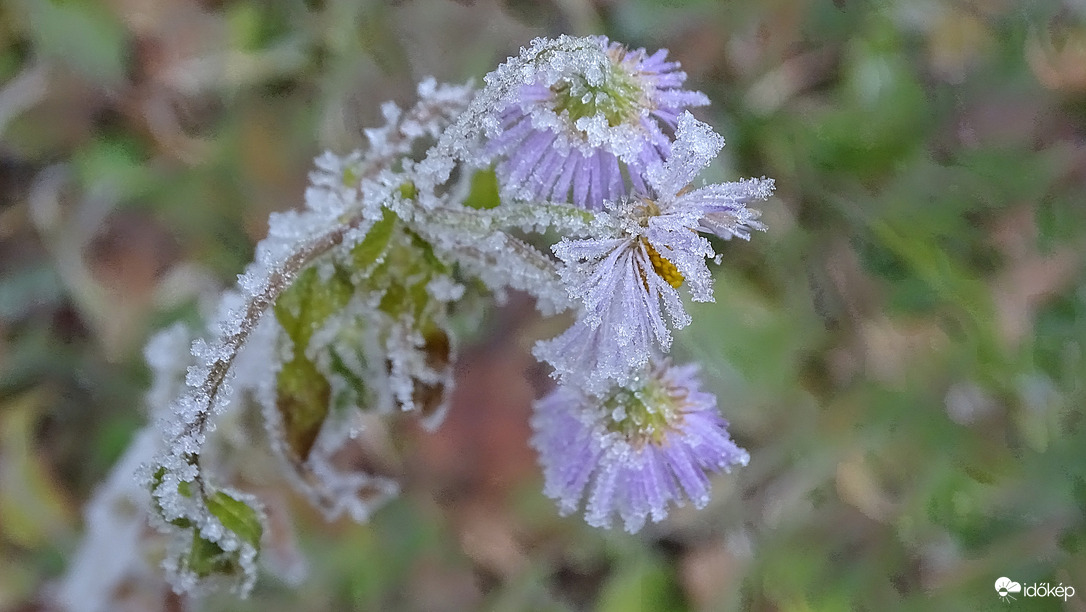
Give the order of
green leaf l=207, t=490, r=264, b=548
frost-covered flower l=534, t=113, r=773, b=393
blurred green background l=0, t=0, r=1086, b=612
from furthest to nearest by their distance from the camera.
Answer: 1. blurred green background l=0, t=0, r=1086, b=612
2. green leaf l=207, t=490, r=264, b=548
3. frost-covered flower l=534, t=113, r=773, b=393

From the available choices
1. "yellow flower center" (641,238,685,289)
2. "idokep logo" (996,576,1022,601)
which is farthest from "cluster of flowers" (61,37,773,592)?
"idokep logo" (996,576,1022,601)

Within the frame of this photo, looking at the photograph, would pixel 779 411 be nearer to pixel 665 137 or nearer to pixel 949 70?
pixel 949 70

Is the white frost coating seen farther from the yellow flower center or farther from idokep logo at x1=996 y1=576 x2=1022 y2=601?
idokep logo at x1=996 y1=576 x2=1022 y2=601

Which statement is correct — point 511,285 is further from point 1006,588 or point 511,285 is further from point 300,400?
point 1006,588

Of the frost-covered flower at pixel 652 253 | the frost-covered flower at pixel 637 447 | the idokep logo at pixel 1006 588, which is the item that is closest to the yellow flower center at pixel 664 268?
the frost-covered flower at pixel 652 253

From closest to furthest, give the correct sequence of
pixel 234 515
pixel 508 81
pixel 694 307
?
pixel 508 81 < pixel 234 515 < pixel 694 307

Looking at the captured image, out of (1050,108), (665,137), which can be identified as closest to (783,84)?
(1050,108)

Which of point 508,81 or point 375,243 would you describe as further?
point 375,243

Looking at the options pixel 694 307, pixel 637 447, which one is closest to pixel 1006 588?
pixel 694 307
